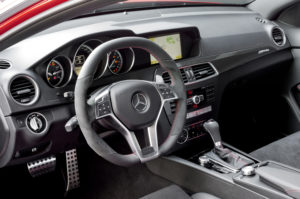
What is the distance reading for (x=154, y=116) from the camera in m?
1.55

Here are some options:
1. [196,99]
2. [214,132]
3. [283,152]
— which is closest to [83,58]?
[196,99]

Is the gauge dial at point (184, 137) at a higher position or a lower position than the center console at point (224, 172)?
higher

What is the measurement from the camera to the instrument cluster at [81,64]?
5.53 feet

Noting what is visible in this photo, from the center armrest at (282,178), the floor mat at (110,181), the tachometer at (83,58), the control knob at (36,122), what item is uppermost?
the tachometer at (83,58)

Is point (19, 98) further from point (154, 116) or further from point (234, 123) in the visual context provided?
point (234, 123)

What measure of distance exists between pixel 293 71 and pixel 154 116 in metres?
1.48

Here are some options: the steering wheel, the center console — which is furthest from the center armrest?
the steering wheel

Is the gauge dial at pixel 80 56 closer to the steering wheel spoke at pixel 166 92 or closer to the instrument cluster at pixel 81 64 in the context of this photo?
the instrument cluster at pixel 81 64

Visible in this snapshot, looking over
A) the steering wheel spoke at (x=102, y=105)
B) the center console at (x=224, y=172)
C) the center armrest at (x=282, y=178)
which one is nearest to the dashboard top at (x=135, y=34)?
the steering wheel spoke at (x=102, y=105)

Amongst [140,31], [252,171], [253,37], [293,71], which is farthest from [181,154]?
[293,71]

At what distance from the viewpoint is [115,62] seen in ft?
6.00

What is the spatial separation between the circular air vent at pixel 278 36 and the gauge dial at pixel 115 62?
3.79ft

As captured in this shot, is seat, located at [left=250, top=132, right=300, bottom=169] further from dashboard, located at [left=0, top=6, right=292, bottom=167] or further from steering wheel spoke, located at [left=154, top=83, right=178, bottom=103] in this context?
steering wheel spoke, located at [left=154, top=83, right=178, bottom=103]

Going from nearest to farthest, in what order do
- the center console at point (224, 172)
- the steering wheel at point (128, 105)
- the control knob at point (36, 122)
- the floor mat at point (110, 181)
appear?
1. the steering wheel at point (128, 105)
2. the center console at point (224, 172)
3. the control knob at point (36, 122)
4. the floor mat at point (110, 181)
